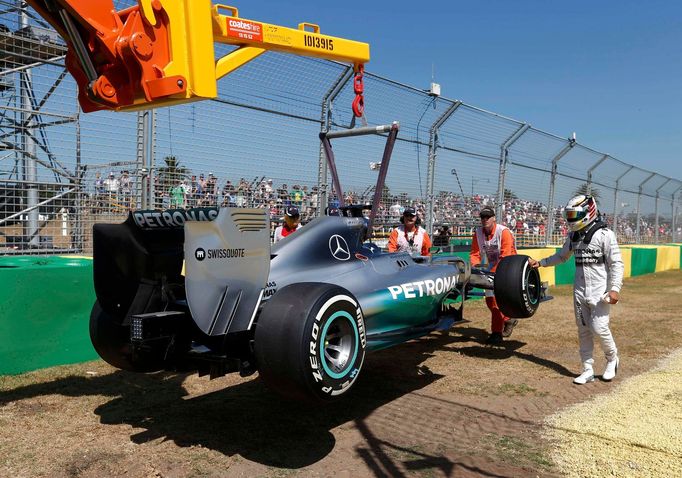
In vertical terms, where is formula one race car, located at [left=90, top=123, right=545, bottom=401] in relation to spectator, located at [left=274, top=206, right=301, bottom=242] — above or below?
below

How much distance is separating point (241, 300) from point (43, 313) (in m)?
3.08

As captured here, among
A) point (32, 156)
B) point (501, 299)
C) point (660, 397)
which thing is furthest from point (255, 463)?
point (32, 156)

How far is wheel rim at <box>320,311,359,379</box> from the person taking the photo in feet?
12.3

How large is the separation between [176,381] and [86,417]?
113 centimetres

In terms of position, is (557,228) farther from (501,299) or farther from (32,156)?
(32,156)

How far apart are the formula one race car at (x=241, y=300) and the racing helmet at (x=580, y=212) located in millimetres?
2182

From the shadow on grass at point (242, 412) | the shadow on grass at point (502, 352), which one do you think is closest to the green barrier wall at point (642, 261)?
the shadow on grass at point (502, 352)

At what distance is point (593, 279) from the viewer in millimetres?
5875

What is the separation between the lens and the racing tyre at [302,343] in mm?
3443

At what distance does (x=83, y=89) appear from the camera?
407 cm

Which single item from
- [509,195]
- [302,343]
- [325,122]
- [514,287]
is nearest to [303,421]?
[302,343]

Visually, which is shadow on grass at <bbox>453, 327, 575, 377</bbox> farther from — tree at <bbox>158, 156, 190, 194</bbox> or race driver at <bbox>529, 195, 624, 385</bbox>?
tree at <bbox>158, 156, 190, 194</bbox>

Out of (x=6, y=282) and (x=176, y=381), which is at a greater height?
(x=6, y=282)

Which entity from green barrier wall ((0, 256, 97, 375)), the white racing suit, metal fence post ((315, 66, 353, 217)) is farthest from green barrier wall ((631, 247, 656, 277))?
green barrier wall ((0, 256, 97, 375))
